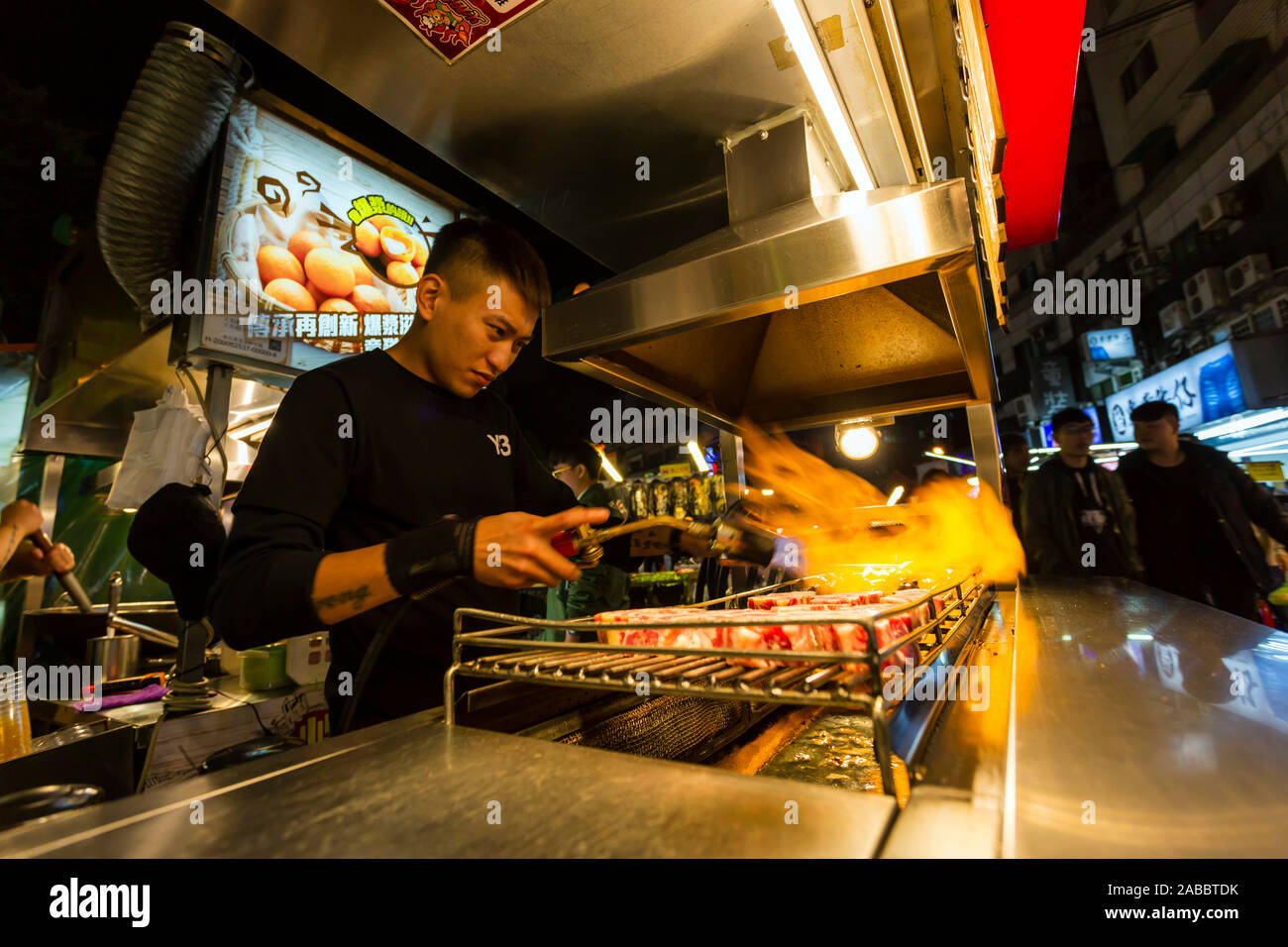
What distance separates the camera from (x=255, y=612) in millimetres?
1254

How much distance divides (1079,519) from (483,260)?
15.5 feet

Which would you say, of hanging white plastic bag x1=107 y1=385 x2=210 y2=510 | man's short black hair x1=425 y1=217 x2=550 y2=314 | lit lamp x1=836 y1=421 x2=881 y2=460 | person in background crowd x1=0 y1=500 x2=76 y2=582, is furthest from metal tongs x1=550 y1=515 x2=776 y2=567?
person in background crowd x1=0 y1=500 x2=76 y2=582

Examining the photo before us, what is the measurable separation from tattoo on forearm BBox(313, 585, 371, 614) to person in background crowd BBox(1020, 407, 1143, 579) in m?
4.78

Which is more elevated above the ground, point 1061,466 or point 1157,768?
point 1061,466

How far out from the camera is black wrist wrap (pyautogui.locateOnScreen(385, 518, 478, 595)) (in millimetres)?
1202

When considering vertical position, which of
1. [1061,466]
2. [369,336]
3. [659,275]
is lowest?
[1061,466]

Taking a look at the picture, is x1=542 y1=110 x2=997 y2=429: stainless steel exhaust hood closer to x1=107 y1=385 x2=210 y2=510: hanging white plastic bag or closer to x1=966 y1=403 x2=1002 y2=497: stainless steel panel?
x1=966 y1=403 x2=1002 y2=497: stainless steel panel

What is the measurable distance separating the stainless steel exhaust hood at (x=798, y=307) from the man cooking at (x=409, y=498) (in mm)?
353

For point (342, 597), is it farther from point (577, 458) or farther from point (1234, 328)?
point (1234, 328)

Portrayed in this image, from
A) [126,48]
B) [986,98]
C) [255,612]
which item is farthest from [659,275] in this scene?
[126,48]

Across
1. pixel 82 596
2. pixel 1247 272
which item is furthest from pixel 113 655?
pixel 1247 272
